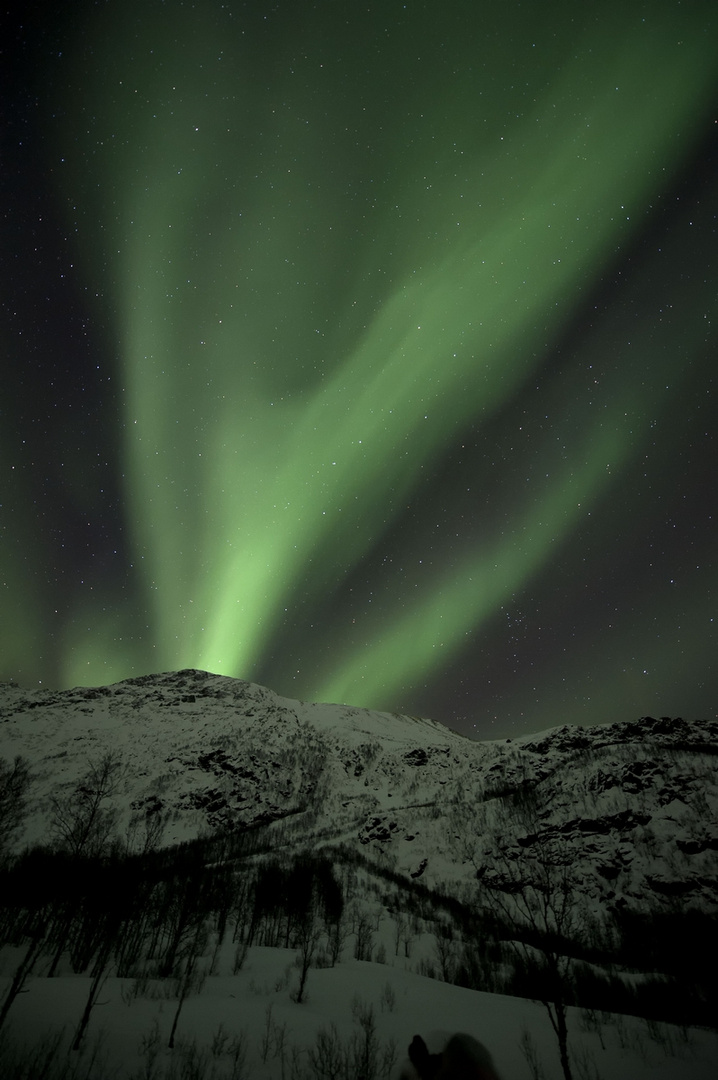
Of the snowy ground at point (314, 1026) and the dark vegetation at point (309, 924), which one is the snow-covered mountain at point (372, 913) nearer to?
the snowy ground at point (314, 1026)

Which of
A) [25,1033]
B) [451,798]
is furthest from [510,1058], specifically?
[451,798]

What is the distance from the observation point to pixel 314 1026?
25578mm

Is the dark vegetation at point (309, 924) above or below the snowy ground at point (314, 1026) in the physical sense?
above

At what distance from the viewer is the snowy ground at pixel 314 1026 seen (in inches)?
787

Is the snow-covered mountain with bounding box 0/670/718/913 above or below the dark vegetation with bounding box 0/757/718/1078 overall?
above

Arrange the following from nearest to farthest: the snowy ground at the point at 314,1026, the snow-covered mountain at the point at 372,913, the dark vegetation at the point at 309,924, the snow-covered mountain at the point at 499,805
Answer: the snowy ground at the point at 314,1026 < the snow-covered mountain at the point at 372,913 < the dark vegetation at the point at 309,924 < the snow-covered mountain at the point at 499,805

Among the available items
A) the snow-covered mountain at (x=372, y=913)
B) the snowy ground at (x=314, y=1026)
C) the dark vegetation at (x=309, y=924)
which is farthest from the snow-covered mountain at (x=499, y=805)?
the snowy ground at (x=314, y=1026)

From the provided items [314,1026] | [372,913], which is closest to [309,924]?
[372,913]

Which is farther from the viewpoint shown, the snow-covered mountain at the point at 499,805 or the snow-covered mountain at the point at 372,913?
the snow-covered mountain at the point at 499,805

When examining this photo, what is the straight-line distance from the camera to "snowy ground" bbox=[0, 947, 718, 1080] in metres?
20.0

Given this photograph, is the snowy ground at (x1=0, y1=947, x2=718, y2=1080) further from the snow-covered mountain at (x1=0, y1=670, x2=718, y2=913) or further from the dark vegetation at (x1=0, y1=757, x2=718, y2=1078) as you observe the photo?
Result: the snow-covered mountain at (x1=0, y1=670, x2=718, y2=913)

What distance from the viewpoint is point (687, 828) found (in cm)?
Answer: 9525

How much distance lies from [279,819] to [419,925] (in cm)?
10092

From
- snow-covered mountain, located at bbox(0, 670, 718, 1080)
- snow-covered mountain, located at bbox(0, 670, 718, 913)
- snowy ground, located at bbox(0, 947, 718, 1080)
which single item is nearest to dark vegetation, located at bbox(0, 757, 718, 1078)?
snow-covered mountain, located at bbox(0, 670, 718, 1080)
